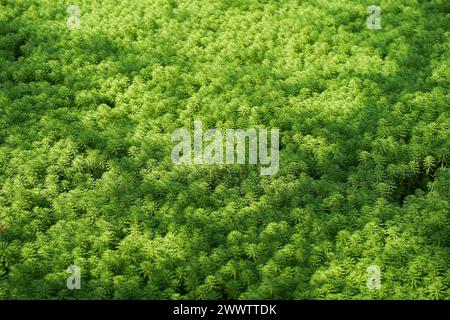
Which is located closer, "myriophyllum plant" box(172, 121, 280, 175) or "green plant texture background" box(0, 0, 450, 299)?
"green plant texture background" box(0, 0, 450, 299)

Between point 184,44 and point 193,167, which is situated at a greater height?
point 184,44

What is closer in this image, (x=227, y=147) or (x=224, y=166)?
(x=224, y=166)

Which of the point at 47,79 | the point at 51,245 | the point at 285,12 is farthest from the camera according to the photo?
the point at 285,12

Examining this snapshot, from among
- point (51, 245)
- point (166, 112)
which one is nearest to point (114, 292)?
point (51, 245)

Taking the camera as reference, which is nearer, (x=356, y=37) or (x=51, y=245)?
(x=51, y=245)

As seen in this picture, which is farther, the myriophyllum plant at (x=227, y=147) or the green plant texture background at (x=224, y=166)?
the myriophyllum plant at (x=227, y=147)

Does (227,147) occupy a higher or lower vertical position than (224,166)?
higher

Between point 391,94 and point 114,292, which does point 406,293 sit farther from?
point 391,94
